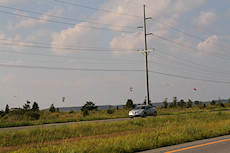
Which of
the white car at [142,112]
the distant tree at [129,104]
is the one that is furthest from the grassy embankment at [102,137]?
the distant tree at [129,104]

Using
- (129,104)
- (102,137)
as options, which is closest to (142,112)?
(102,137)

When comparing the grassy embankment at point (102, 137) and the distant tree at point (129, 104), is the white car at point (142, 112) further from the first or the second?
the distant tree at point (129, 104)

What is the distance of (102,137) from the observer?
16047 mm

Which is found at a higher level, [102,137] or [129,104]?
[129,104]

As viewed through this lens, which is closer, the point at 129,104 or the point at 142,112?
the point at 142,112

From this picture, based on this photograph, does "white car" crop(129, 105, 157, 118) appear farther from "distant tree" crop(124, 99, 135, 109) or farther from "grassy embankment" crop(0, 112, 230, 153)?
"distant tree" crop(124, 99, 135, 109)

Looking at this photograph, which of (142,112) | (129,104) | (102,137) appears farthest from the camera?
(129,104)

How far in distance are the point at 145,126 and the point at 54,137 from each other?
8.34 metres

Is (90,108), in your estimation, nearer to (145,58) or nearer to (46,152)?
(145,58)

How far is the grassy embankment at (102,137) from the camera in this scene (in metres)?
10.4

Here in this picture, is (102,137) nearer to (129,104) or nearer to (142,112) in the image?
(142,112)

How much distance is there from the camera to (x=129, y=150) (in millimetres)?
10055

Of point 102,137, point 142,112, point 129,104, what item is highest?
point 129,104

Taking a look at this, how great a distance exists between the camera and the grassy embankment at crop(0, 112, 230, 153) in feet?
34.3
